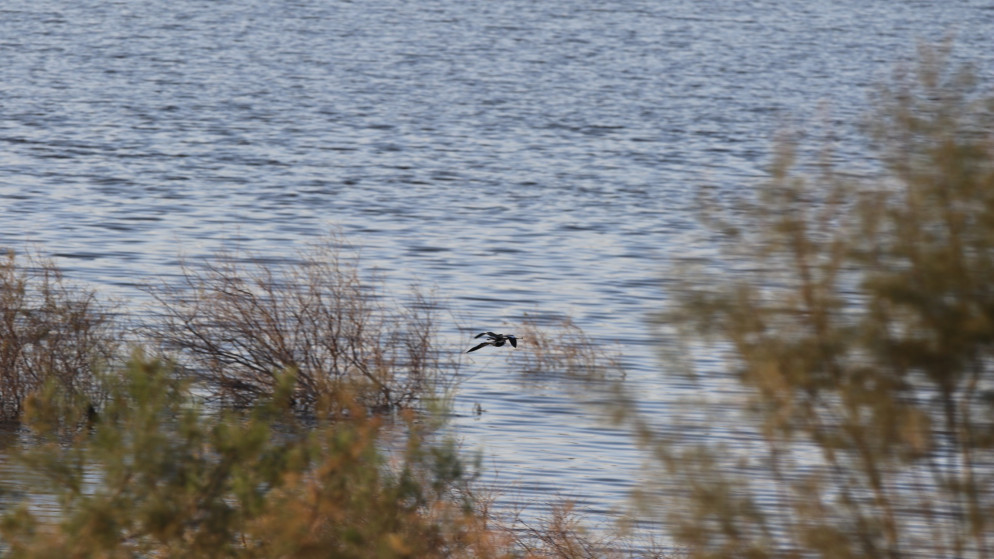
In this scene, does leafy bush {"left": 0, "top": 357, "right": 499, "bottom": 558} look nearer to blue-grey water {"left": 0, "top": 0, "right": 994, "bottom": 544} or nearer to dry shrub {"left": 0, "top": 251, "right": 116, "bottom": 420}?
blue-grey water {"left": 0, "top": 0, "right": 994, "bottom": 544}

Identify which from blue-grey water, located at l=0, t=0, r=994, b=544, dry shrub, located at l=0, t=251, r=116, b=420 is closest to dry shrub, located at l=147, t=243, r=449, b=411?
dry shrub, located at l=0, t=251, r=116, b=420

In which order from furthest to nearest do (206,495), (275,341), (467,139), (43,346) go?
(467,139) → (275,341) → (43,346) → (206,495)

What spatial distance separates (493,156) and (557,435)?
26.8 meters

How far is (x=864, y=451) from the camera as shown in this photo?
6160 millimetres

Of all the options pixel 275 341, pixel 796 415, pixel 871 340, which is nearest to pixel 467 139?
pixel 275 341

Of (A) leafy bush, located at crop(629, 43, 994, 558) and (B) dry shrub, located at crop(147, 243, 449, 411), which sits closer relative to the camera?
(A) leafy bush, located at crop(629, 43, 994, 558)

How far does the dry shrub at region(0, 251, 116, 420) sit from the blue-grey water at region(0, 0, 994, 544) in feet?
12.2

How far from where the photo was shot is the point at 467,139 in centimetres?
4572

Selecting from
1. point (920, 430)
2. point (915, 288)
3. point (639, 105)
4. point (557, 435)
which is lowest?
point (639, 105)

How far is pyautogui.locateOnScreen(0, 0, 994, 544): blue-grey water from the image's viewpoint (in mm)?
22578

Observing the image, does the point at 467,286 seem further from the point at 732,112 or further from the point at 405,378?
the point at 732,112

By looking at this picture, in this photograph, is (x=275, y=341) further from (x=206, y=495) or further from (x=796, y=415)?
(x=796, y=415)

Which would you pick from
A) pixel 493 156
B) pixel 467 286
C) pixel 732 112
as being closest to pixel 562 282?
pixel 467 286

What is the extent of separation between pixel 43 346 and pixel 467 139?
31.6m
